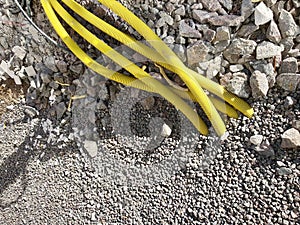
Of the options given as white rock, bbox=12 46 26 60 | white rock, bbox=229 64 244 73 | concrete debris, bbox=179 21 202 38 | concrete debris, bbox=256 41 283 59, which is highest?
concrete debris, bbox=179 21 202 38

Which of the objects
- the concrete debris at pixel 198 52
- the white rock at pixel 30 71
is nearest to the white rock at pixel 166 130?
the concrete debris at pixel 198 52

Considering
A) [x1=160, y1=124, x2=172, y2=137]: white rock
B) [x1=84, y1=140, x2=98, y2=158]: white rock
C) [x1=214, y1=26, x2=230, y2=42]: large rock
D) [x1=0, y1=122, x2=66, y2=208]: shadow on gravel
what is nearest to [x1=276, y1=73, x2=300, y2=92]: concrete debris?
[x1=214, y1=26, x2=230, y2=42]: large rock

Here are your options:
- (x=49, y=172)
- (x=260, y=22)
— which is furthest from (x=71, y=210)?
(x=260, y=22)

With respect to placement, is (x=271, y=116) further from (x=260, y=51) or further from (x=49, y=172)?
(x=49, y=172)

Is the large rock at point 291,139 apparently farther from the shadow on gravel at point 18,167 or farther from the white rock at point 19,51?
the white rock at point 19,51

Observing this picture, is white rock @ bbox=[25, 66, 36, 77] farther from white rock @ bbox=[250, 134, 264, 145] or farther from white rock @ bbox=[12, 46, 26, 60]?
A: white rock @ bbox=[250, 134, 264, 145]

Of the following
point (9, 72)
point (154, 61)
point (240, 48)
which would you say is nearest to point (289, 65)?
point (240, 48)

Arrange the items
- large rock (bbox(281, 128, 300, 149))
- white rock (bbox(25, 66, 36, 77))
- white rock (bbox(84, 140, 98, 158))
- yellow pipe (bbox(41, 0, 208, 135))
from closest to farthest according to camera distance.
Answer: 1. large rock (bbox(281, 128, 300, 149))
2. yellow pipe (bbox(41, 0, 208, 135))
3. white rock (bbox(84, 140, 98, 158))
4. white rock (bbox(25, 66, 36, 77))
